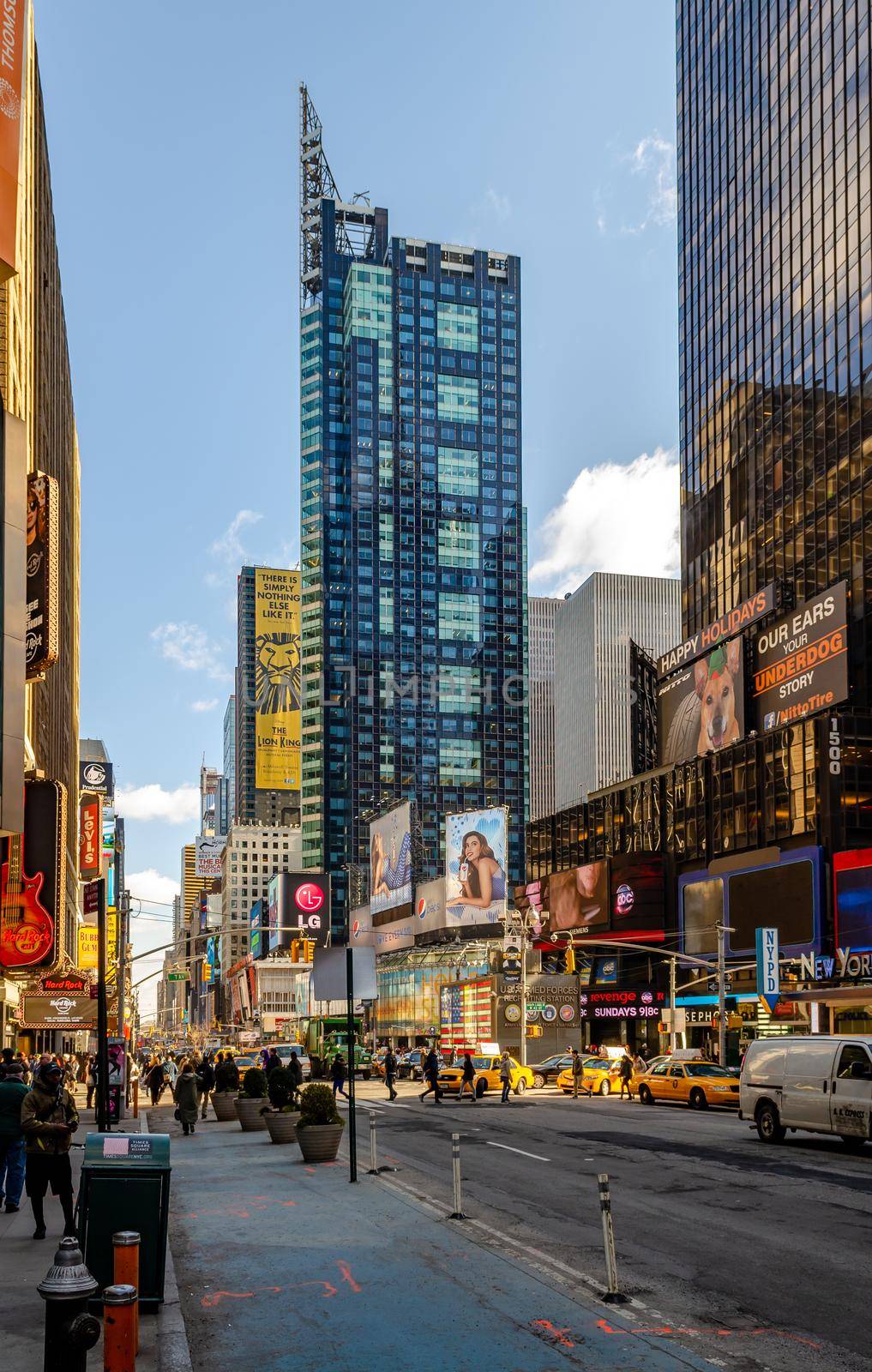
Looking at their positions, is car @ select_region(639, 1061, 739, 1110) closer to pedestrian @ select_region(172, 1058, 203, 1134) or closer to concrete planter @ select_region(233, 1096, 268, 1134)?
concrete planter @ select_region(233, 1096, 268, 1134)

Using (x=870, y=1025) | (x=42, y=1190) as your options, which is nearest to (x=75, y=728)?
(x=870, y=1025)

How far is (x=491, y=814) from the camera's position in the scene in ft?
382

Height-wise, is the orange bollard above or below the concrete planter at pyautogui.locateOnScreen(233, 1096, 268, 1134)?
above

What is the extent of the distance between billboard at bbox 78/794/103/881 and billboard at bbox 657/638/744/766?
38.5 metres

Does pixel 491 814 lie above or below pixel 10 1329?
above

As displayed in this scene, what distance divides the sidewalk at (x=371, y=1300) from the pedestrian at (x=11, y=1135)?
→ 2087 millimetres

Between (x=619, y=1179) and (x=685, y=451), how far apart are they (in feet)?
310

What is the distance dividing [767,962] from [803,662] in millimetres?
19195

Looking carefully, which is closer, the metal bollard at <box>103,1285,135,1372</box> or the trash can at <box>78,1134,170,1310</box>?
the metal bollard at <box>103,1285,135,1372</box>

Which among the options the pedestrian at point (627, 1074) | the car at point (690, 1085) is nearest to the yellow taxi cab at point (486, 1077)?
the pedestrian at point (627, 1074)

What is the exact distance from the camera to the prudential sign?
211 ft

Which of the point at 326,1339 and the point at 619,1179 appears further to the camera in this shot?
the point at 619,1179

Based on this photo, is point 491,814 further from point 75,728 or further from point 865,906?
point 865,906

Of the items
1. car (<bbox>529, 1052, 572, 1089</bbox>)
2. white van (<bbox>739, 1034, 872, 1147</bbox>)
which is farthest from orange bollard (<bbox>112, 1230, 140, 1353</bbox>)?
car (<bbox>529, 1052, 572, 1089</bbox>)
